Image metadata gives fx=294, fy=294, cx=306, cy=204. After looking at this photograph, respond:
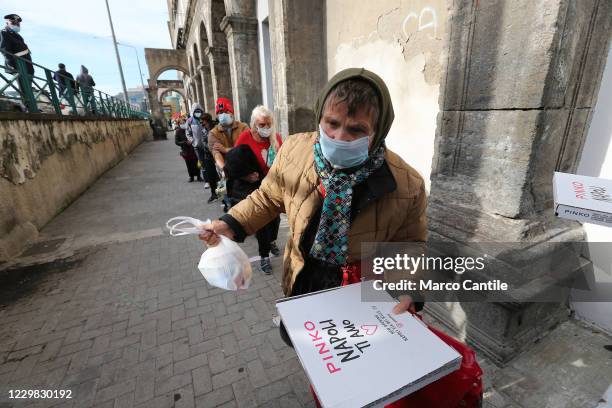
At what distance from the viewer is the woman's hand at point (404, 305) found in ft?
3.93

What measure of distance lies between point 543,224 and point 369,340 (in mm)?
1622

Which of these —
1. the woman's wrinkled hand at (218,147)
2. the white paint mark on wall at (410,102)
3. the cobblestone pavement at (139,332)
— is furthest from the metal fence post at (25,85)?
the white paint mark on wall at (410,102)

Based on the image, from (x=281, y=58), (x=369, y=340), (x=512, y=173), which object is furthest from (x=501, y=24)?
(x=281, y=58)

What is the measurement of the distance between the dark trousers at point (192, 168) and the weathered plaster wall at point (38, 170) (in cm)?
250

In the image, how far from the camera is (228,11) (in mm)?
6711

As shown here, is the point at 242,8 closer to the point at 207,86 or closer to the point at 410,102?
the point at 410,102

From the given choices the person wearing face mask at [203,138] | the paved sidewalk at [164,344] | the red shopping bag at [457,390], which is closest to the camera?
the red shopping bag at [457,390]

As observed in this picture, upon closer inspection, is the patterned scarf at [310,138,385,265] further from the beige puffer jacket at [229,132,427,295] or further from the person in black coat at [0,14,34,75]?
the person in black coat at [0,14,34,75]

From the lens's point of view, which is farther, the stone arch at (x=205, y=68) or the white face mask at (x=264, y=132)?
the stone arch at (x=205, y=68)

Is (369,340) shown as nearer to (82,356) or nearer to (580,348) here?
(580,348)

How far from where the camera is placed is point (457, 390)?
107 centimetres

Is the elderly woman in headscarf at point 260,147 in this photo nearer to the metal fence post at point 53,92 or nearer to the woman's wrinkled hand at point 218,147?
the woman's wrinkled hand at point 218,147

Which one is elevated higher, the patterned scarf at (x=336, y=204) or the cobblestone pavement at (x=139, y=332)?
the patterned scarf at (x=336, y=204)

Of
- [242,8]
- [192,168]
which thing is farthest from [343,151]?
[192,168]
